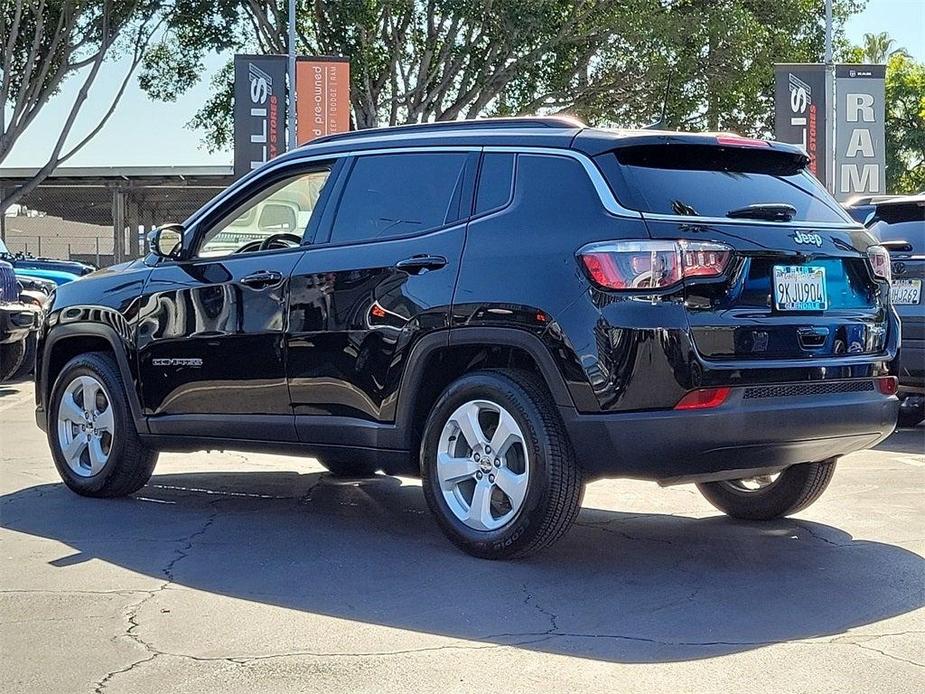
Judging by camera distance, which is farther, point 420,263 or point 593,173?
point 420,263

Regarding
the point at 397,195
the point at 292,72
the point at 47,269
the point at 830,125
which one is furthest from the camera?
the point at 292,72

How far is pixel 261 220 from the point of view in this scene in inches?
272

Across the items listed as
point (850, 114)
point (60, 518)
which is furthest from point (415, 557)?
point (850, 114)

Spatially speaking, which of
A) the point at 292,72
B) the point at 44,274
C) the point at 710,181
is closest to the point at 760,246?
the point at 710,181

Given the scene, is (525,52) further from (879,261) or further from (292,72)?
(879,261)

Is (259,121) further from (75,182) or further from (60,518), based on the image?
(60,518)

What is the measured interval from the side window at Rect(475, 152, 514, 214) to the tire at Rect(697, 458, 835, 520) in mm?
1754

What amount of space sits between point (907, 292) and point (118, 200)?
99.3 feet

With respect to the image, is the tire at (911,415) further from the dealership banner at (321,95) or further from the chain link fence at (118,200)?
the chain link fence at (118,200)

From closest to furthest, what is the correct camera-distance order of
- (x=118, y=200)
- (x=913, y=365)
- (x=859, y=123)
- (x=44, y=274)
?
1. (x=913, y=365)
2. (x=44, y=274)
3. (x=859, y=123)
4. (x=118, y=200)

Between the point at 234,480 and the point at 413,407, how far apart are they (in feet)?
8.32

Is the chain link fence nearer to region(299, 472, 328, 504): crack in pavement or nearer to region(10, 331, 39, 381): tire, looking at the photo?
region(10, 331, 39, 381): tire

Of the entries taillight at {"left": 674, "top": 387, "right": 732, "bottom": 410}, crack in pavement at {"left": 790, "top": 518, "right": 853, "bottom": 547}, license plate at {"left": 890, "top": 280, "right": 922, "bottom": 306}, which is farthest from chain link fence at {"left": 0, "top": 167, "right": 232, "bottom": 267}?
taillight at {"left": 674, "top": 387, "right": 732, "bottom": 410}

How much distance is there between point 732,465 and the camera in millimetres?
5098
